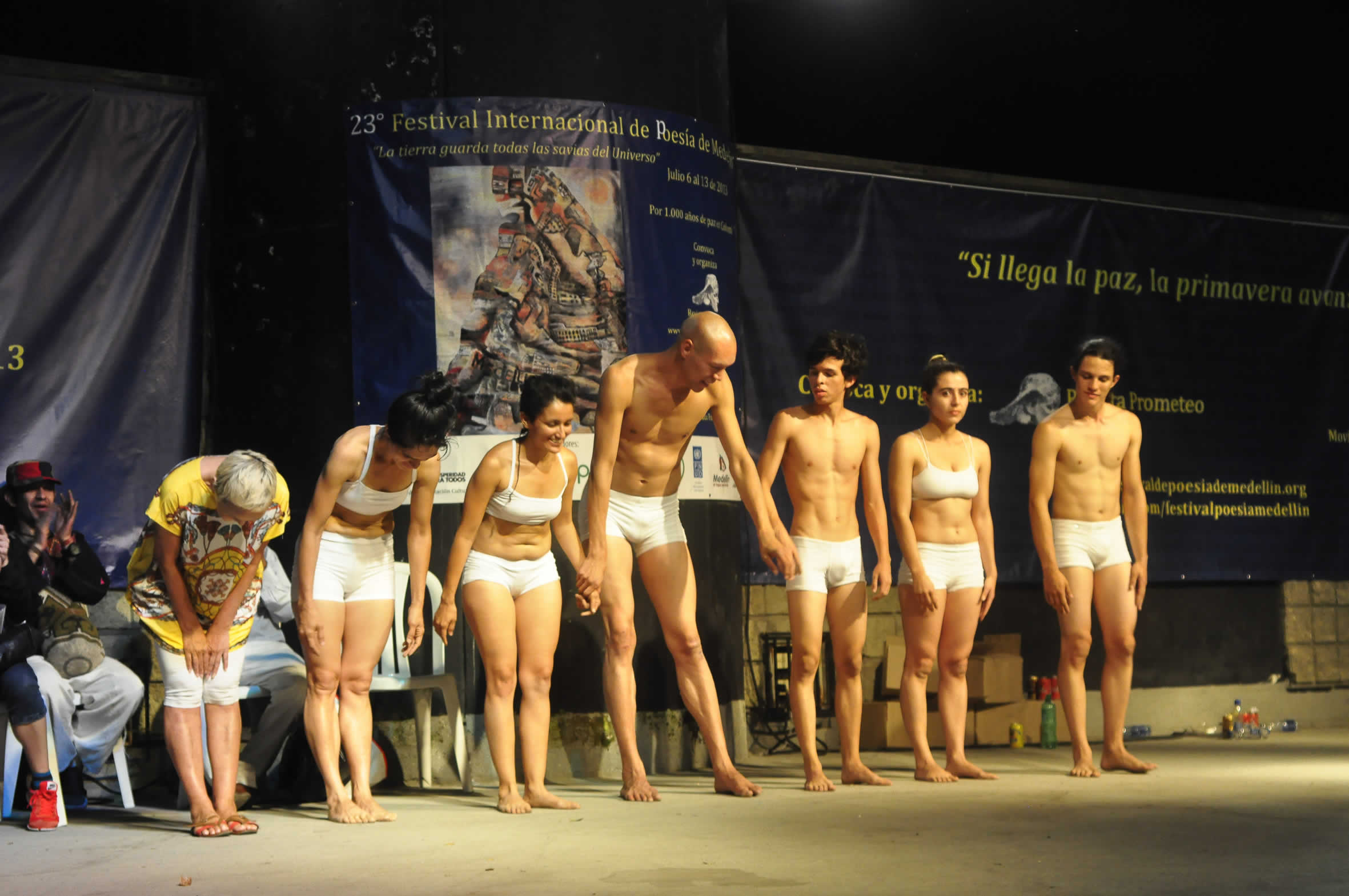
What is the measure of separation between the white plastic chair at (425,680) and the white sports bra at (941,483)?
2.05 metres

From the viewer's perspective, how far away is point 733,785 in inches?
217

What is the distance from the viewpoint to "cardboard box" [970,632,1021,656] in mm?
7930

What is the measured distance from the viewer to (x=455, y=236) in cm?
638

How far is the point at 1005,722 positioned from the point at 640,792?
285cm

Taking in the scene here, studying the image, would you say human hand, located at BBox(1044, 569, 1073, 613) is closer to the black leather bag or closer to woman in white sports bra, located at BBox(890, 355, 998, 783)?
woman in white sports bra, located at BBox(890, 355, 998, 783)

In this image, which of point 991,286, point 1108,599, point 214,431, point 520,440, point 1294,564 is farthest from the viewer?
point 1294,564

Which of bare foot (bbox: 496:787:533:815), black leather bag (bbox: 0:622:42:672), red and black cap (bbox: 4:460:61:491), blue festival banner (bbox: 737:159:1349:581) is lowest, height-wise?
bare foot (bbox: 496:787:533:815)

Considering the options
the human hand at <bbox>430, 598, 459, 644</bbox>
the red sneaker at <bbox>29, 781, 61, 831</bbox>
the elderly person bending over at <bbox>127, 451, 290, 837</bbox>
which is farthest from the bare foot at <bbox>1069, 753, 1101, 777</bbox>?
the red sneaker at <bbox>29, 781, 61, 831</bbox>

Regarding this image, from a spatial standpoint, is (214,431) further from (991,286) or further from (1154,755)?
(1154,755)

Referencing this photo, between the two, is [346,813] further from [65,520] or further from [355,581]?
[65,520]

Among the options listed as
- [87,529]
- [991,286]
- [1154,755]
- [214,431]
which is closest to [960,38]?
[991,286]

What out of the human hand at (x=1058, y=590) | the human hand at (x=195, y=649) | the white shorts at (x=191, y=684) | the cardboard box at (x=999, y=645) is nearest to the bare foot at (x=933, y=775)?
the human hand at (x=1058, y=590)

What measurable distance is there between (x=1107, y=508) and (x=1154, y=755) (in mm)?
1512

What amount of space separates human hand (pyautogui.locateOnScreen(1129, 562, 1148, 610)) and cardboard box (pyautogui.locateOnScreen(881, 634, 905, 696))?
1.50m
